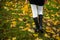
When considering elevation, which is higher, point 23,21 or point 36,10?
point 36,10

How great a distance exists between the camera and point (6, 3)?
6281 mm

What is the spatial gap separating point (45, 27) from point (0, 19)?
148 centimetres

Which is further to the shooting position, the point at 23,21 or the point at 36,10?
the point at 23,21

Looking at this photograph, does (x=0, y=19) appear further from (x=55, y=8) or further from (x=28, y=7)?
(x=55, y=8)

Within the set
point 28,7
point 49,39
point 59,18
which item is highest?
point 28,7

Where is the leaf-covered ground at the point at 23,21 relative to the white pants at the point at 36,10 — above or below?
below

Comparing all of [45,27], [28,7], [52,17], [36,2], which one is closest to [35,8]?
[36,2]

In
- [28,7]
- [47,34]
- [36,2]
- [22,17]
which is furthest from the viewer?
[28,7]

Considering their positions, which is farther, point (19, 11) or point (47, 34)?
point (19, 11)

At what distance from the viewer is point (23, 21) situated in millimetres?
5195

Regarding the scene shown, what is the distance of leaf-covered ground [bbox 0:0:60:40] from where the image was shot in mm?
4488

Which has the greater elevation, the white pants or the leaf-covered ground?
the white pants

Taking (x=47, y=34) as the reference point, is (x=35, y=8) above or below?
above

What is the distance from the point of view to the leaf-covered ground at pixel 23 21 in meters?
4.49
